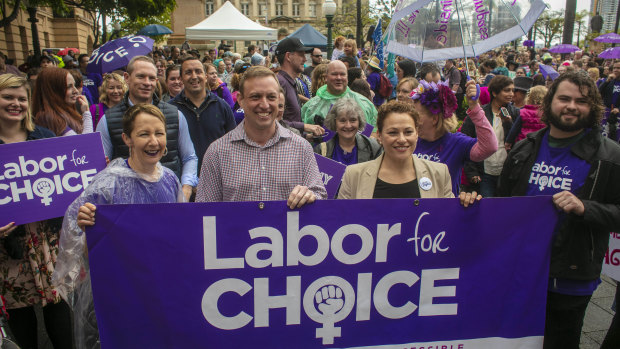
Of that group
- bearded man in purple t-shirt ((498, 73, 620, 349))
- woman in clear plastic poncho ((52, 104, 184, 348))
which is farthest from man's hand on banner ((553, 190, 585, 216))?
woman in clear plastic poncho ((52, 104, 184, 348))

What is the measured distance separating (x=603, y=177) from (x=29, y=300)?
3.50m

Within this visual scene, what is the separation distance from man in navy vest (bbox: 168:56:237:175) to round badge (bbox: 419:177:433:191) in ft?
7.69

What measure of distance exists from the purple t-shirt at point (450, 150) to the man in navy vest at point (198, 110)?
2.08m

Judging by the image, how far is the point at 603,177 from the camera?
2492 millimetres

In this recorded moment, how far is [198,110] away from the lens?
4.46 metres

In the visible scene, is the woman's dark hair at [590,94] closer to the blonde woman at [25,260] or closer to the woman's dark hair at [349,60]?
the blonde woman at [25,260]

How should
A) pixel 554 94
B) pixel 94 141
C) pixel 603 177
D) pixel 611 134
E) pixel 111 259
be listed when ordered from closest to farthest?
pixel 111 259, pixel 603 177, pixel 554 94, pixel 94 141, pixel 611 134

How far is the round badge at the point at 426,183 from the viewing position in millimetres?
2764

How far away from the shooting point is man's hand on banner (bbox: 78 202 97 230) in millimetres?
2238

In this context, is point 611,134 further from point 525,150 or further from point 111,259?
point 111,259

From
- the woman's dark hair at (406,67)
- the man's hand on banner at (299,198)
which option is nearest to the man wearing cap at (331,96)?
the man's hand on banner at (299,198)

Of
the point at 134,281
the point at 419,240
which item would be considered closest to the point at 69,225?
the point at 134,281

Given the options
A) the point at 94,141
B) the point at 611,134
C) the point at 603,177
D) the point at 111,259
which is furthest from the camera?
the point at 611,134

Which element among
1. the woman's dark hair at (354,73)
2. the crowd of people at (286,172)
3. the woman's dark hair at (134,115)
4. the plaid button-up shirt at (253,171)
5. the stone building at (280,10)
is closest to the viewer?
the crowd of people at (286,172)
